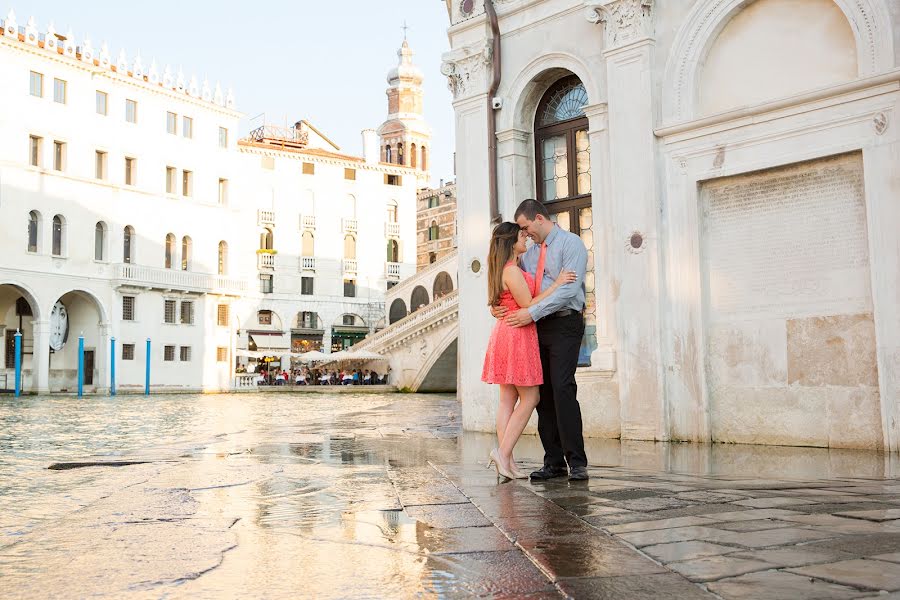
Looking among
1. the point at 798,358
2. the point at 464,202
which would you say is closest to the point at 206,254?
the point at 464,202

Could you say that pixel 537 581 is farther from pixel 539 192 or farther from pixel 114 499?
pixel 539 192

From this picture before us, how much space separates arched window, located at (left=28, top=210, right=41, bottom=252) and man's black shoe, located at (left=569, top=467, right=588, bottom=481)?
1520 inches

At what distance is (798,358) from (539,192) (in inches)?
156

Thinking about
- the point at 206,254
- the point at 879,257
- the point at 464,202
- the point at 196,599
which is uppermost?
the point at 206,254

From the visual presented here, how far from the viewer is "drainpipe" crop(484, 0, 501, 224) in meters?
11.0

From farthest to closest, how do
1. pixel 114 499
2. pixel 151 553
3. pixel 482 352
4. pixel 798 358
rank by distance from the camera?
pixel 482 352 → pixel 798 358 → pixel 114 499 → pixel 151 553

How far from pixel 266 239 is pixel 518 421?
5606cm

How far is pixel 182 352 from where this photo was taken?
45812 mm

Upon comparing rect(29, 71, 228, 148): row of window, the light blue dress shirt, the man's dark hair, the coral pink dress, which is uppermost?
rect(29, 71, 228, 148): row of window

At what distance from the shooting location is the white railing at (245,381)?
47.9 metres

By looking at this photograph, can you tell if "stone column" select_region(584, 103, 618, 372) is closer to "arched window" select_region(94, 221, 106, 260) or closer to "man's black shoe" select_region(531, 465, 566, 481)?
"man's black shoe" select_region(531, 465, 566, 481)

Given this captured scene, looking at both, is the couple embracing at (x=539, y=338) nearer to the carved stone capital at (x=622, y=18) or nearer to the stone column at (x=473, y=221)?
the carved stone capital at (x=622, y=18)

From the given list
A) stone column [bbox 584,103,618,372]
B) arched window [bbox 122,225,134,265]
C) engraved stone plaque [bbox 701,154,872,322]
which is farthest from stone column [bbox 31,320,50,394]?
engraved stone plaque [bbox 701,154,872,322]

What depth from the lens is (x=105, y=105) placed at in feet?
140
